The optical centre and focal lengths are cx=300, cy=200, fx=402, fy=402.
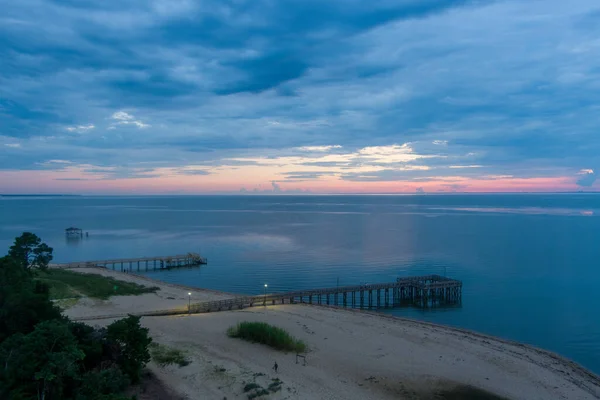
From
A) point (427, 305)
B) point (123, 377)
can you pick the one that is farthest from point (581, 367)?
point (123, 377)

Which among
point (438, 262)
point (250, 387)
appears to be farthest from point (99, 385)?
point (438, 262)

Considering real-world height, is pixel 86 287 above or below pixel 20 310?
below

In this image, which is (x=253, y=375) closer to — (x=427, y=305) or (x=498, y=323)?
(x=498, y=323)

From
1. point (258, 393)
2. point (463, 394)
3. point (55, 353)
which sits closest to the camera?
point (55, 353)

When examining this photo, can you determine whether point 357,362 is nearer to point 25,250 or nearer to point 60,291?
point 60,291

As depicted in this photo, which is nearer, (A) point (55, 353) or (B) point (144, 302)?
(A) point (55, 353)

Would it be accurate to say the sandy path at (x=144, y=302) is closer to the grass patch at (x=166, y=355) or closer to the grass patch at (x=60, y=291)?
the grass patch at (x=60, y=291)

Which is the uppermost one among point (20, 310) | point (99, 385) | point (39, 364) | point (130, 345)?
point (20, 310)
